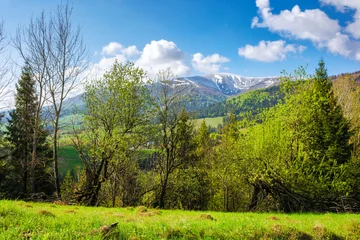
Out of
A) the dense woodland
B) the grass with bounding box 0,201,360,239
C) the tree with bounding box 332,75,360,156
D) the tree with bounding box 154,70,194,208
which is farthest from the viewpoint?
the tree with bounding box 332,75,360,156

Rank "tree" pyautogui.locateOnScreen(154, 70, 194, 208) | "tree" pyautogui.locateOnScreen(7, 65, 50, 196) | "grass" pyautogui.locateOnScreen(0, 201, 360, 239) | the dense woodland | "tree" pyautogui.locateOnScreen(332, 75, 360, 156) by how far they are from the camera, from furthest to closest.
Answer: "tree" pyautogui.locateOnScreen(332, 75, 360, 156), "tree" pyautogui.locateOnScreen(7, 65, 50, 196), "tree" pyautogui.locateOnScreen(154, 70, 194, 208), the dense woodland, "grass" pyautogui.locateOnScreen(0, 201, 360, 239)

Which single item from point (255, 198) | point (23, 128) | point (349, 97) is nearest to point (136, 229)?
point (255, 198)

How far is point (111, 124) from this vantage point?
1019 inches

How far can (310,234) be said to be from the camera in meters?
9.88

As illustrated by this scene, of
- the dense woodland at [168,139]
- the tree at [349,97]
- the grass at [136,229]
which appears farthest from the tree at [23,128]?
the tree at [349,97]

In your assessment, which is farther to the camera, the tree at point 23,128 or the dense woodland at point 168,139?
the tree at point 23,128

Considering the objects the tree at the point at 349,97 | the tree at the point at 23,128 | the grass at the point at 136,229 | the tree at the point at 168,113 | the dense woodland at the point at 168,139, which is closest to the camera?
the grass at the point at 136,229

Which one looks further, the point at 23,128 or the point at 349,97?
the point at 349,97

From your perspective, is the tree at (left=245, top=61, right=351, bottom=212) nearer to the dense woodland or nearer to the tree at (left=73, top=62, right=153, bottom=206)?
the dense woodland

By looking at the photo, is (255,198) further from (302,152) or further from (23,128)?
(23,128)

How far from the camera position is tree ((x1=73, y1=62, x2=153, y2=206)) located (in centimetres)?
2498

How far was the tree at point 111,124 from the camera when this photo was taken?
82.0 ft

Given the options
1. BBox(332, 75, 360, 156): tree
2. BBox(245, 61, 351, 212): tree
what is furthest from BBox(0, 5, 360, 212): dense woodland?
BBox(332, 75, 360, 156): tree

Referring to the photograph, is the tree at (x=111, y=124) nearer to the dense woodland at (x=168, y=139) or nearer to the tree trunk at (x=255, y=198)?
the dense woodland at (x=168, y=139)
